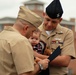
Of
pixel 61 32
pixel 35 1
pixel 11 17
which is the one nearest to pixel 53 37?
pixel 61 32

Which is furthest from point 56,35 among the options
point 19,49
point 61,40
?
point 19,49

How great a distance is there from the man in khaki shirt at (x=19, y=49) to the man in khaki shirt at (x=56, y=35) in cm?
95

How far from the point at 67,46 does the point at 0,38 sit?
1416 millimetres

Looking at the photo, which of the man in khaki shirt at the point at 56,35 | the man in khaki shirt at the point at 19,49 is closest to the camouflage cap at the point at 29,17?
the man in khaki shirt at the point at 19,49

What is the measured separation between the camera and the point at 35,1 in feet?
219

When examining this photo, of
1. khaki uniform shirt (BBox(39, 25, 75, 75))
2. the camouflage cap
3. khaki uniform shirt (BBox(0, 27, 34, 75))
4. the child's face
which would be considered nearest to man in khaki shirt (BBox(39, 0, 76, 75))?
khaki uniform shirt (BBox(39, 25, 75, 75))

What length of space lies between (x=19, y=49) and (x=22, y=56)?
0.25ft

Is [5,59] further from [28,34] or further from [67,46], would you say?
[67,46]

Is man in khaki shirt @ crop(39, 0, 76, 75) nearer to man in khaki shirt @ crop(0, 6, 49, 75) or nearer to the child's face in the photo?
the child's face

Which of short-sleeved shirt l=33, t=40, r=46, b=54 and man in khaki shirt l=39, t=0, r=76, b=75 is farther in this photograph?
man in khaki shirt l=39, t=0, r=76, b=75

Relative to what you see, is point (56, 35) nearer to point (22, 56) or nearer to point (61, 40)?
point (61, 40)

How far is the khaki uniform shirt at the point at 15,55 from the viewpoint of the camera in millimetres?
3961

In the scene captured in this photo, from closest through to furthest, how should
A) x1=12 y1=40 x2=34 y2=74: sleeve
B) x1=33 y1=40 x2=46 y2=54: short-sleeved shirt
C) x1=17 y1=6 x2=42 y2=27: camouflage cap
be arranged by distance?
x1=12 y1=40 x2=34 y2=74: sleeve
x1=17 y1=6 x2=42 y2=27: camouflage cap
x1=33 y1=40 x2=46 y2=54: short-sleeved shirt

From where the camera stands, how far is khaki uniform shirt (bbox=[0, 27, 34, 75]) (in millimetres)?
3961
